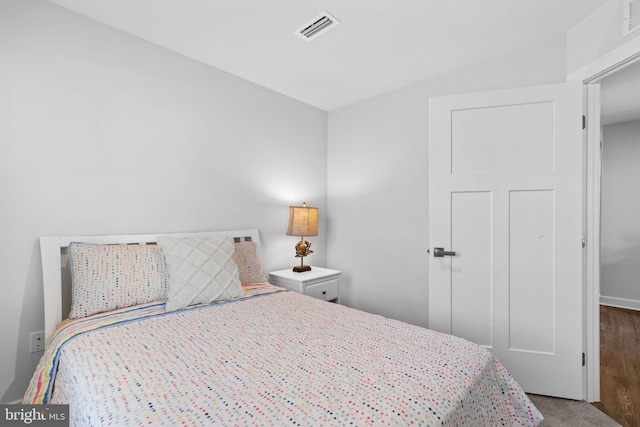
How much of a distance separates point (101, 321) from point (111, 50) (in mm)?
1734

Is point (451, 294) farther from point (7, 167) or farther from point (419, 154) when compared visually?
point (7, 167)

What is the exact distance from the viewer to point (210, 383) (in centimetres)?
108

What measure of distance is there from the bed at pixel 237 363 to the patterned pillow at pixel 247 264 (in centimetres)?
38

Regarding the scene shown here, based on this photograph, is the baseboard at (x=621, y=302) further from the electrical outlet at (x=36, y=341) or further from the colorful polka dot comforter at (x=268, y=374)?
the electrical outlet at (x=36, y=341)

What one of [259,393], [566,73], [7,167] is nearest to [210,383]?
[259,393]

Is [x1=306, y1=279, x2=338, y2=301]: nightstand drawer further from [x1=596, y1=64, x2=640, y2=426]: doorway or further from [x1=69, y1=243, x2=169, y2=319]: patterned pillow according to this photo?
[x1=596, y1=64, x2=640, y2=426]: doorway

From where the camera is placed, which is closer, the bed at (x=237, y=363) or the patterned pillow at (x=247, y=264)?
the bed at (x=237, y=363)

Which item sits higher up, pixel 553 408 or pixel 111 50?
pixel 111 50

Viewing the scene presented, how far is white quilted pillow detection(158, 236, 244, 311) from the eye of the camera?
75.4 inches

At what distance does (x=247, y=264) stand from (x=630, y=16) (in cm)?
284

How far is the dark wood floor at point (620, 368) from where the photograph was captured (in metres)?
2.04

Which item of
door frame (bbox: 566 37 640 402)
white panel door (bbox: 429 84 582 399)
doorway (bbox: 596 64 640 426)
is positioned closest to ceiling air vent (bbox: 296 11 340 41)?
white panel door (bbox: 429 84 582 399)

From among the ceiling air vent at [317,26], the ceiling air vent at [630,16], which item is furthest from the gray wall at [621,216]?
the ceiling air vent at [317,26]

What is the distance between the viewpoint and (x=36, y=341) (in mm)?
1848
